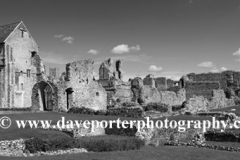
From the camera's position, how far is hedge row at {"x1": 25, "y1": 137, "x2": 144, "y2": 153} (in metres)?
13.0

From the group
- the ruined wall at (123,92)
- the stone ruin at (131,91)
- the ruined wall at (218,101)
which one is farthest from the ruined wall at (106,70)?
the ruined wall at (218,101)

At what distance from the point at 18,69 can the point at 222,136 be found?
3486 cm

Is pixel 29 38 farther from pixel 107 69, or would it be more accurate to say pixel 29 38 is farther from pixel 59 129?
pixel 59 129

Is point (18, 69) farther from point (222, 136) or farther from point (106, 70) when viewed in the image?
point (222, 136)

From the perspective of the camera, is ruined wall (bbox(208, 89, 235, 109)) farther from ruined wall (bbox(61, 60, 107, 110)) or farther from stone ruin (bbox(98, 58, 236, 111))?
ruined wall (bbox(61, 60, 107, 110))

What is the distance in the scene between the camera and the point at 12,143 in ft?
42.3

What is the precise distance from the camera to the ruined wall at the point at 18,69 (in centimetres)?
4166

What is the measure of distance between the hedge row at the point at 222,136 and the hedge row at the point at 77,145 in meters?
5.45

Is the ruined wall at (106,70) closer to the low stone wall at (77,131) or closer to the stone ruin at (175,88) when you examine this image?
the stone ruin at (175,88)

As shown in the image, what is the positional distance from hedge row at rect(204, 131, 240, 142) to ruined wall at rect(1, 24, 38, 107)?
31.5 m

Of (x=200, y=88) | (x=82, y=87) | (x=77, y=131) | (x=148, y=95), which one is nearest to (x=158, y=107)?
(x=82, y=87)

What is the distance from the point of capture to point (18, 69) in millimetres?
44312

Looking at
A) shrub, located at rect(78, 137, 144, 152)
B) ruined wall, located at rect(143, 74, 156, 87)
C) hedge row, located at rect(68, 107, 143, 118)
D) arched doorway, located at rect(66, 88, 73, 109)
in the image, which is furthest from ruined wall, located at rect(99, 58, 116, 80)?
shrub, located at rect(78, 137, 144, 152)

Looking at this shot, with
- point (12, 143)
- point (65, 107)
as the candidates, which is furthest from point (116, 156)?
point (65, 107)
